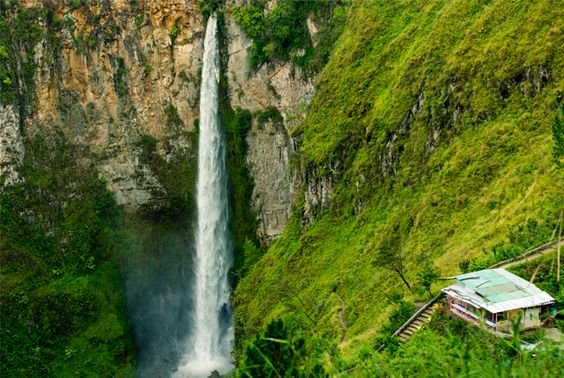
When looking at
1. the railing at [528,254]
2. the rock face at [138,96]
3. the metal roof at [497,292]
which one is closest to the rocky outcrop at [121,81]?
the rock face at [138,96]

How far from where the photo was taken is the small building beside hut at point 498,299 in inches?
492

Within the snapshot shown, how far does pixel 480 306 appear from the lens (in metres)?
13.0

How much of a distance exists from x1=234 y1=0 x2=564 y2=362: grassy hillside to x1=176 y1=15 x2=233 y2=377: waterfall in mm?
3479

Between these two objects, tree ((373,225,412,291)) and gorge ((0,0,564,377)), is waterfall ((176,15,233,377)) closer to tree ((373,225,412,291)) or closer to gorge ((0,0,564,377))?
gorge ((0,0,564,377))

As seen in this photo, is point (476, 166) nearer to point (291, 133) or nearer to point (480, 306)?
point (480, 306)

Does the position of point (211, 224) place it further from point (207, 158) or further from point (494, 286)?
point (494, 286)

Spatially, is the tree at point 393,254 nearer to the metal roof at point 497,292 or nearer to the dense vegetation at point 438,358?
the metal roof at point 497,292

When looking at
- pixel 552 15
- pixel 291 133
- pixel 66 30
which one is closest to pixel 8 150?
pixel 66 30

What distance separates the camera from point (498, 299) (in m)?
12.9

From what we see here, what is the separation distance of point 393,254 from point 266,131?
57.2 ft

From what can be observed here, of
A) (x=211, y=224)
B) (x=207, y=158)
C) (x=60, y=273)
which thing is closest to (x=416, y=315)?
(x=211, y=224)

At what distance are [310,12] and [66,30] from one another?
14.4 meters

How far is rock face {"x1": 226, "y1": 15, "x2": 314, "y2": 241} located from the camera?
3800 cm

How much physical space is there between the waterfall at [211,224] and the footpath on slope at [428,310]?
74.3 feet
